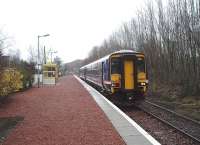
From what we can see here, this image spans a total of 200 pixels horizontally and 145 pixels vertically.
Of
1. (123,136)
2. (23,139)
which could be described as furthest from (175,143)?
(23,139)

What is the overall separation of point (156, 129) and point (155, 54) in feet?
75.7

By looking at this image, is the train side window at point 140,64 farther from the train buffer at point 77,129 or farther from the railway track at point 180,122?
the train buffer at point 77,129

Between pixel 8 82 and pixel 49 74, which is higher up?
pixel 49 74

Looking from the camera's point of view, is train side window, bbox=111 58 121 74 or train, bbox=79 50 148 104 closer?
train, bbox=79 50 148 104

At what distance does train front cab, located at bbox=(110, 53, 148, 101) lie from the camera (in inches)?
891

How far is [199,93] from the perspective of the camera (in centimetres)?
2519

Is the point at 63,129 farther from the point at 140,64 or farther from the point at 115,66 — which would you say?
the point at 140,64

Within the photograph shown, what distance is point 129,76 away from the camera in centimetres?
2280

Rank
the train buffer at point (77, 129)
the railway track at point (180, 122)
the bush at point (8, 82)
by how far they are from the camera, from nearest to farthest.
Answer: the train buffer at point (77, 129), the railway track at point (180, 122), the bush at point (8, 82)

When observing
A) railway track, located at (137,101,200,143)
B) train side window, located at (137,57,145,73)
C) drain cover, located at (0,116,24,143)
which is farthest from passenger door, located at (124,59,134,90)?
drain cover, located at (0,116,24,143)

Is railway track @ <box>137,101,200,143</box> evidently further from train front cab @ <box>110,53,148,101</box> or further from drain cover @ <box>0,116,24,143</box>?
drain cover @ <box>0,116,24,143</box>

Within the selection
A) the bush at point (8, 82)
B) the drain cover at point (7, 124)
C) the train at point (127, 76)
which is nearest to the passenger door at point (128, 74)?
the train at point (127, 76)

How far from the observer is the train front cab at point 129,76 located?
2262cm

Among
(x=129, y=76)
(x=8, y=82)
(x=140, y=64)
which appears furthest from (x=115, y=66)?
(x=8, y=82)
